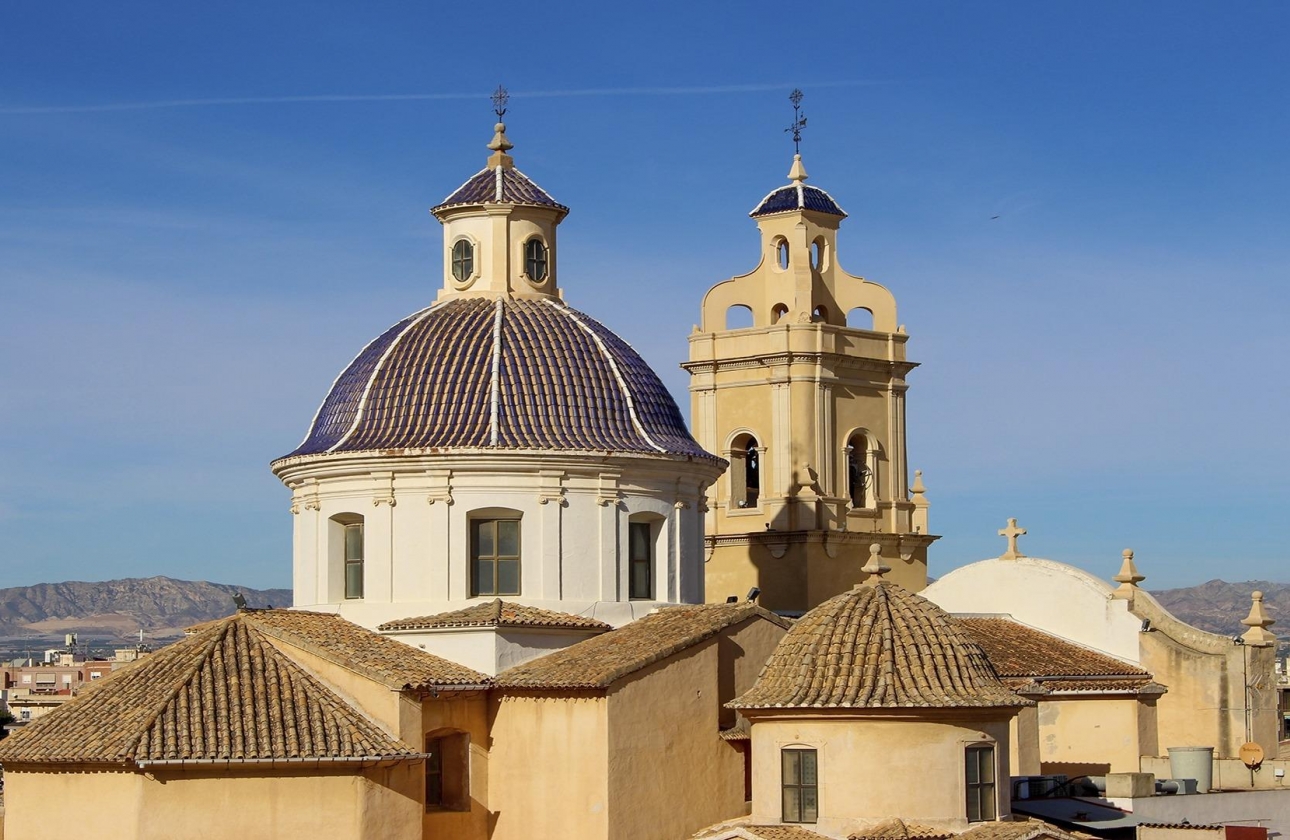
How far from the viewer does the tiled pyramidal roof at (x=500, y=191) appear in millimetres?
38344

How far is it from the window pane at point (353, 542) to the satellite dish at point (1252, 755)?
16457 mm

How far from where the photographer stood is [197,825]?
1139 inches

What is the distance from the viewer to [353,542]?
118 feet

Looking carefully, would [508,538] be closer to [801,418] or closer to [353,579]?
[353,579]

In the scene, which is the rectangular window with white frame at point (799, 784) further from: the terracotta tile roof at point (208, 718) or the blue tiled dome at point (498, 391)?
the blue tiled dome at point (498, 391)

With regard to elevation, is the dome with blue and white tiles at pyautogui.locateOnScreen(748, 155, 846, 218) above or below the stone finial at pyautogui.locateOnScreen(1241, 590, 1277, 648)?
above

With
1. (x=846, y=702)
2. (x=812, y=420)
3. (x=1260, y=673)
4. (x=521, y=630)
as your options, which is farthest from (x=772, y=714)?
(x=812, y=420)

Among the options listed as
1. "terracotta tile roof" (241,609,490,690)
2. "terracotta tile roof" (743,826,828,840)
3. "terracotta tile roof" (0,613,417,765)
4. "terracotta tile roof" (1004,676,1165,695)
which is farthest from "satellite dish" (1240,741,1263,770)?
"terracotta tile roof" (0,613,417,765)

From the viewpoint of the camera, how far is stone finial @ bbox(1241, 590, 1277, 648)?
141ft

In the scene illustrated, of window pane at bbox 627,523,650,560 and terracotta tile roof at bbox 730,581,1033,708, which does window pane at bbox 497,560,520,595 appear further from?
terracotta tile roof at bbox 730,581,1033,708

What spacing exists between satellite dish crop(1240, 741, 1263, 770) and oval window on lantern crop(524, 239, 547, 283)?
15162 millimetres

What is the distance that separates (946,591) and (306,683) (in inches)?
721

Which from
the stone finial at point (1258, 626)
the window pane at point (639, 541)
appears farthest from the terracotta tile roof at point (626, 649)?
the stone finial at point (1258, 626)

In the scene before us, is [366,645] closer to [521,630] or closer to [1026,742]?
[521,630]
